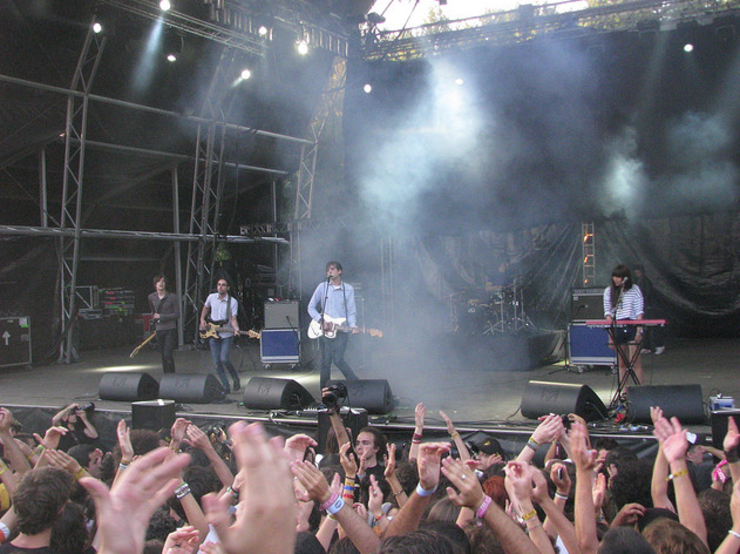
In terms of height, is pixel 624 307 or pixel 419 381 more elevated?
pixel 624 307

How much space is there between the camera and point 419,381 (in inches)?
356

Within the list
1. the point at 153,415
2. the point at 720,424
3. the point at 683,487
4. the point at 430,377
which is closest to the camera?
the point at 683,487

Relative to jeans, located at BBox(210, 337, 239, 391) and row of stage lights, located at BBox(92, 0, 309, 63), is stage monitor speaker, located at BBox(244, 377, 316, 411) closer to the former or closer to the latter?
jeans, located at BBox(210, 337, 239, 391)

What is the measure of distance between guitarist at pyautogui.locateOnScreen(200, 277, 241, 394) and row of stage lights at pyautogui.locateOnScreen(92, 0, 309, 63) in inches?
225

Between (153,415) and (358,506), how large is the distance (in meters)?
4.38

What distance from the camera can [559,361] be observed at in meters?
10.9

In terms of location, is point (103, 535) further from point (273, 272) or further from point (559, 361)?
point (273, 272)

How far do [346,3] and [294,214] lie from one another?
6164 mm

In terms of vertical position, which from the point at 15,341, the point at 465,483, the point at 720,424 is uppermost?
the point at 465,483

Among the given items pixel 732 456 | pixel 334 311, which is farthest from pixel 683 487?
pixel 334 311

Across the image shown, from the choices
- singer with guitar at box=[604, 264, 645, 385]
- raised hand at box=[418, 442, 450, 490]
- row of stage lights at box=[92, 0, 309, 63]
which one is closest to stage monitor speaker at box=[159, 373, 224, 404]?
singer with guitar at box=[604, 264, 645, 385]

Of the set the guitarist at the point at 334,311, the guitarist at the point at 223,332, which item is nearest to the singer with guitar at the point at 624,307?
the guitarist at the point at 334,311

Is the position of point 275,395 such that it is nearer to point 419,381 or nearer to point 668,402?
point 419,381

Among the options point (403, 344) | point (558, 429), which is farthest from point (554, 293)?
point (558, 429)
